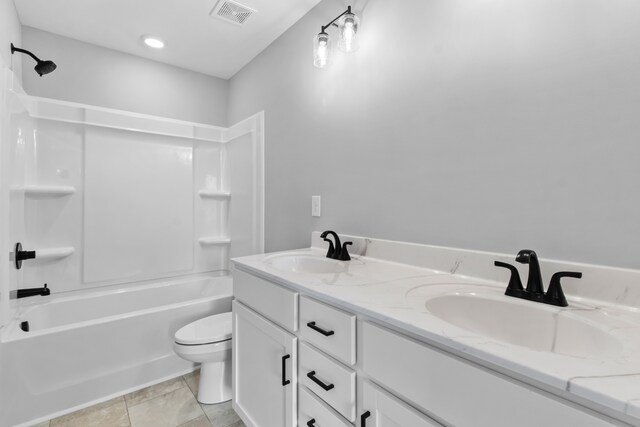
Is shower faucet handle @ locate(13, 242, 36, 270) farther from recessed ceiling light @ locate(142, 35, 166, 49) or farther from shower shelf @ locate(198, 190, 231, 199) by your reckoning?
recessed ceiling light @ locate(142, 35, 166, 49)

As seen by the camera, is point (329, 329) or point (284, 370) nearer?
point (329, 329)

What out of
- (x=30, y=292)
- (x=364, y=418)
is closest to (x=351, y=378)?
(x=364, y=418)

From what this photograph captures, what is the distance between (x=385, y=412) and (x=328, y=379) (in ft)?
0.75

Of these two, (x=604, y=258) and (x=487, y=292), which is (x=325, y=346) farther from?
(x=604, y=258)

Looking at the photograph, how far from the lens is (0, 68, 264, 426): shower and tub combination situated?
64.7 inches

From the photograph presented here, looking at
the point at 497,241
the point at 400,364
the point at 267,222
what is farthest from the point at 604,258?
the point at 267,222

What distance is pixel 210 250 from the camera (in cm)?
284

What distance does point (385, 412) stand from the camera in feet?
2.46

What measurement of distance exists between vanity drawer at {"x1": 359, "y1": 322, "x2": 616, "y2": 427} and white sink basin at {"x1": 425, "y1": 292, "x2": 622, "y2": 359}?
0.20 m

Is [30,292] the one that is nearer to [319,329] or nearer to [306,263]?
[306,263]

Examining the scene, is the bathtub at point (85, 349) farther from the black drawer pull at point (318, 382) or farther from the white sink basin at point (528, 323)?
the white sink basin at point (528, 323)

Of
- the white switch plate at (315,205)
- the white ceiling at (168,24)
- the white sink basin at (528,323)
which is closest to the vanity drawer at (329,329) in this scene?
the white sink basin at (528,323)

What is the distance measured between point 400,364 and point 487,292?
42 centimetres

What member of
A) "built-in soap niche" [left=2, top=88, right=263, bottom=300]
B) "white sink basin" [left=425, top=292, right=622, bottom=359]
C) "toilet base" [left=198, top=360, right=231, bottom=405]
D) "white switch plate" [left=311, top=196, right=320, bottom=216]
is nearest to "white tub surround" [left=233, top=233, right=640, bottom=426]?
"white sink basin" [left=425, top=292, right=622, bottom=359]
